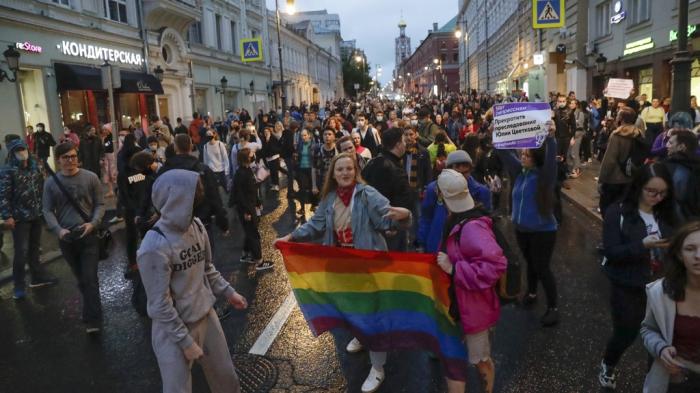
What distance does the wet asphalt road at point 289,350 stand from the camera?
4.29m

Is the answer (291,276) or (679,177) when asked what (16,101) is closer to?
(291,276)

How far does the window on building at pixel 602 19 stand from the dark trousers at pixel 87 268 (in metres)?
26.0

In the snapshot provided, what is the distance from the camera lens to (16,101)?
52.7 feet

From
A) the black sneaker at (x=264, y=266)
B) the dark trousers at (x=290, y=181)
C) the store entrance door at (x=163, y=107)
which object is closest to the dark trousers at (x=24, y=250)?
the black sneaker at (x=264, y=266)

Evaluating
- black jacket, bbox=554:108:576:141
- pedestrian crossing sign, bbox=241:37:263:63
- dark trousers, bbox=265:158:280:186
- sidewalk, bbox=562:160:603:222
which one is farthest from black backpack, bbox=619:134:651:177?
pedestrian crossing sign, bbox=241:37:263:63

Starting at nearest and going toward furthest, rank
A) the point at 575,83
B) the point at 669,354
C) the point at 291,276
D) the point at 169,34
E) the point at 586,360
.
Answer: the point at 669,354
the point at 291,276
the point at 586,360
the point at 169,34
the point at 575,83

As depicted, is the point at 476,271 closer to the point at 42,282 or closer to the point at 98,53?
the point at 42,282

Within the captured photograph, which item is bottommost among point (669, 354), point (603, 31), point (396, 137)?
point (669, 354)

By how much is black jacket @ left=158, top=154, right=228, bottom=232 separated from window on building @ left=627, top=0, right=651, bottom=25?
67.2ft

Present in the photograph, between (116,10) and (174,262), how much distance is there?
2229cm

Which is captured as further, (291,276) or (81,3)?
(81,3)

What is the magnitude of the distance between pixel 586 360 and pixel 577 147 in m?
10.8

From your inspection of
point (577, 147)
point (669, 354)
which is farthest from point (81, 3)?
point (669, 354)

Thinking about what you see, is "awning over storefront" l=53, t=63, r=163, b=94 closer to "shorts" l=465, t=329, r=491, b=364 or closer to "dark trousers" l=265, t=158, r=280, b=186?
"dark trousers" l=265, t=158, r=280, b=186
